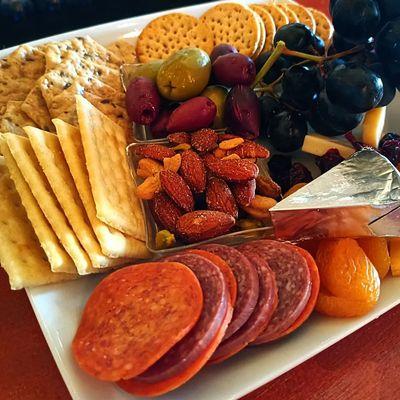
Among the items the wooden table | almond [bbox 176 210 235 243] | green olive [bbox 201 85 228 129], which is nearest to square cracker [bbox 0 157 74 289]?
the wooden table

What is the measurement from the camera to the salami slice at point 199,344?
0.75 metres

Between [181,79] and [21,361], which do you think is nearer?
[21,361]

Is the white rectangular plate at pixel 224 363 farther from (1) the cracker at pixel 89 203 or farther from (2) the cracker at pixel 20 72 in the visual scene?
(2) the cracker at pixel 20 72

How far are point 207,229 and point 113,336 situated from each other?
11.4 inches

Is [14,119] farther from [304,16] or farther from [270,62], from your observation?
[304,16]

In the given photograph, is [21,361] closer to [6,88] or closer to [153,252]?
[153,252]

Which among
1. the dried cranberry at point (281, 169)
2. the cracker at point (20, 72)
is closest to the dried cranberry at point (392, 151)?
the dried cranberry at point (281, 169)

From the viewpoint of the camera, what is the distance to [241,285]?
2.76 feet

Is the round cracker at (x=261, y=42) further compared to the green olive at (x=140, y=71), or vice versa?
the round cracker at (x=261, y=42)

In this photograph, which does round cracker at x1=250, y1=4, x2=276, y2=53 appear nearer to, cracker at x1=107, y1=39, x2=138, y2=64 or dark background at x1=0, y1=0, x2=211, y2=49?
cracker at x1=107, y1=39, x2=138, y2=64

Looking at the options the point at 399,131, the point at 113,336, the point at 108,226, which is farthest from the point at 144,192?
the point at 399,131

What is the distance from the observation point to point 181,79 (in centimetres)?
120

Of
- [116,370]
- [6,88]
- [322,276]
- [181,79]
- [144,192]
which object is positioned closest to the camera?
[116,370]

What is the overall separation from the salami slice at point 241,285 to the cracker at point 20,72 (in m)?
0.72
